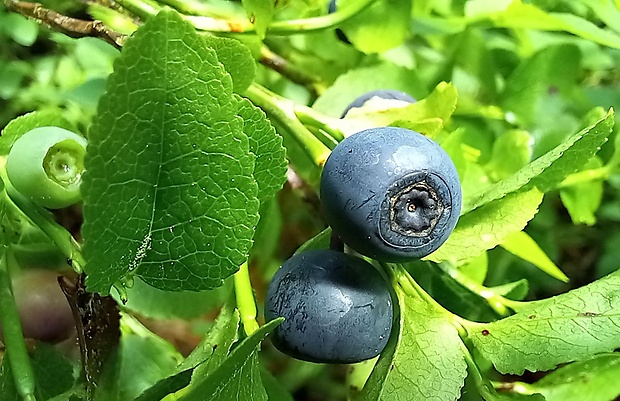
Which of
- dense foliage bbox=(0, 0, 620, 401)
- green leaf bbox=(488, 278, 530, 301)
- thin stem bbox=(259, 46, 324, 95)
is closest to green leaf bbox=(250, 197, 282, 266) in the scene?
dense foliage bbox=(0, 0, 620, 401)

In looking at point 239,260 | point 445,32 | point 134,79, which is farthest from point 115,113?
point 445,32

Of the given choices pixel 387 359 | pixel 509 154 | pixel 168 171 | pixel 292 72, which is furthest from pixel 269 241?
pixel 168 171

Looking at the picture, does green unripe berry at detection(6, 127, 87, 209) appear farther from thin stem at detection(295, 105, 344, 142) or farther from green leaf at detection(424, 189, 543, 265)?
green leaf at detection(424, 189, 543, 265)

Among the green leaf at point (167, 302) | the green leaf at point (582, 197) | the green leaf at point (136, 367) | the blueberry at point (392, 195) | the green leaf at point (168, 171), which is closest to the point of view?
the green leaf at point (168, 171)

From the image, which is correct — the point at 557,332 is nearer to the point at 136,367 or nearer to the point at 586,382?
the point at 586,382

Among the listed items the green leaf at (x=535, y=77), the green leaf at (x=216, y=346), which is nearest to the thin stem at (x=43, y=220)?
the green leaf at (x=216, y=346)

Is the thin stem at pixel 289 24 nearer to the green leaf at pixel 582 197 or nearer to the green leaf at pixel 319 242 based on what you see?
the green leaf at pixel 319 242
